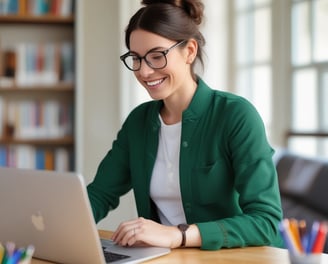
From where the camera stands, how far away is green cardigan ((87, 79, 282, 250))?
143 centimetres

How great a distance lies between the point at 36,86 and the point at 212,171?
2.28 meters

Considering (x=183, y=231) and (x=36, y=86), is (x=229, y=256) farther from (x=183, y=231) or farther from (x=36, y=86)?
(x=36, y=86)

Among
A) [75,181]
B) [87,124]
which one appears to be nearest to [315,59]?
[87,124]

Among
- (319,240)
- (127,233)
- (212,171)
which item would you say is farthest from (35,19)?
(319,240)

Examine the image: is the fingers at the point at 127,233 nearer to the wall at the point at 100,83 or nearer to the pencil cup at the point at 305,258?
the pencil cup at the point at 305,258

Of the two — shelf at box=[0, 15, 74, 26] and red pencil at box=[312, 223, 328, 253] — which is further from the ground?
shelf at box=[0, 15, 74, 26]

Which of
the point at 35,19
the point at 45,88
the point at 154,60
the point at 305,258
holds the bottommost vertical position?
the point at 305,258

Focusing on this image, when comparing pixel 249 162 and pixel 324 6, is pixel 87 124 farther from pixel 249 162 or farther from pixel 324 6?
pixel 249 162

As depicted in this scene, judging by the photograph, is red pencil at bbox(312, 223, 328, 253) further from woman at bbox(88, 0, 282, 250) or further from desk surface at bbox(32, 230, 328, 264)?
woman at bbox(88, 0, 282, 250)

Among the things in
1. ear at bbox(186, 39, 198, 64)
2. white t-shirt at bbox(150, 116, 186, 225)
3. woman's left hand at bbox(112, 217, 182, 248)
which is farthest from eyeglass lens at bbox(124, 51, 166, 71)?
woman's left hand at bbox(112, 217, 182, 248)

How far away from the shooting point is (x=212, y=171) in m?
1.59

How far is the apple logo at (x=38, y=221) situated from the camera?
1.21 m

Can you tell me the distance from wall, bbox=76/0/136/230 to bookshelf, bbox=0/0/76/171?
0.12 meters

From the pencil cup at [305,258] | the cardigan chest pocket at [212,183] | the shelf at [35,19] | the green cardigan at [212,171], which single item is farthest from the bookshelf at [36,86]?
the pencil cup at [305,258]
